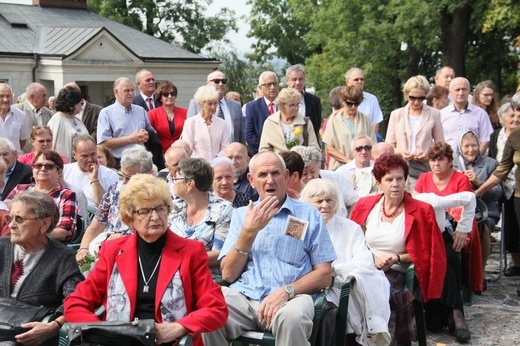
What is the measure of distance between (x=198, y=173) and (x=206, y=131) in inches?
114

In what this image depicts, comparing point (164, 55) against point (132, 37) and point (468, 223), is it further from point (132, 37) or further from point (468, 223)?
point (468, 223)

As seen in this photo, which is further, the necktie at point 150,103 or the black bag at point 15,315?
the necktie at point 150,103

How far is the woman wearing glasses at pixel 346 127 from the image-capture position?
8.34 meters

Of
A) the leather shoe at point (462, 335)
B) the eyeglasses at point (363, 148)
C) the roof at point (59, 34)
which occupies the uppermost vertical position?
the roof at point (59, 34)

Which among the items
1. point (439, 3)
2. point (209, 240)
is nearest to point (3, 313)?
point (209, 240)

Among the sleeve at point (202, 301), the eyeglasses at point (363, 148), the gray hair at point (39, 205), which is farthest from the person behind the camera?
the eyeglasses at point (363, 148)

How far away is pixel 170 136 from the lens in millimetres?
9078

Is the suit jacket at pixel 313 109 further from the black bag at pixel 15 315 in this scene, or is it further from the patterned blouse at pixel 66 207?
the black bag at pixel 15 315

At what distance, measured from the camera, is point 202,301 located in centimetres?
424

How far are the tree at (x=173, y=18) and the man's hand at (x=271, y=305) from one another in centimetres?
4492

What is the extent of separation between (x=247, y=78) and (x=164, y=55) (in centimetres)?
679

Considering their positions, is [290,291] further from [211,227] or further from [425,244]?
[425,244]

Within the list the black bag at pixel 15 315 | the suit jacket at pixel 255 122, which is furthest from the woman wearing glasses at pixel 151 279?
the suit jacket at pixel 255 122

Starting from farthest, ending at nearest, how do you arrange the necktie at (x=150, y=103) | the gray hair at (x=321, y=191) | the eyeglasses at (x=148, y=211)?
the necktie at (x=150, y=103)
the gray hair at (x=321, y=191)
the eyeglasses at (x=148, y=211)
